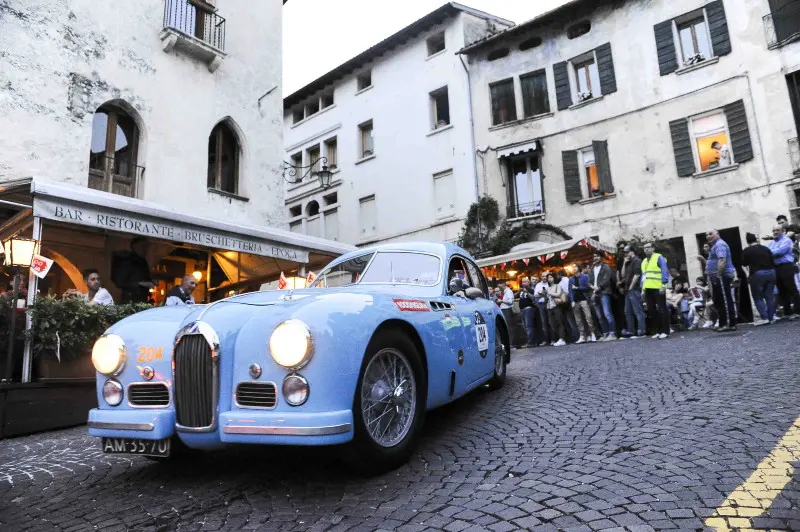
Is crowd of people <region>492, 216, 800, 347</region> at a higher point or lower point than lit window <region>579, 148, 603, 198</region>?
lower

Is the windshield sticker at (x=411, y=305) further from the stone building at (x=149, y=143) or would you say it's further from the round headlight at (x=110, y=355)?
the stone building at (x=149, y=143)

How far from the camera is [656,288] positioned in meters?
9.38

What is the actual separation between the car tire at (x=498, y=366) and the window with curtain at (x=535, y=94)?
1573cm

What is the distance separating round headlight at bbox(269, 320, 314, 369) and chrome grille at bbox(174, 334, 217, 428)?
43 cm

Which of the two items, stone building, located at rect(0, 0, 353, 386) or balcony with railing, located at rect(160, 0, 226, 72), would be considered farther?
balcony with railing, located at rect(160, 0, 226, 72)

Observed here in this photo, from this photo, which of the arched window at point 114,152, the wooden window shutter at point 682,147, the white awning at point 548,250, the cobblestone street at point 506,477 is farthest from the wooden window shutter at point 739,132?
the arched window at point 114,152

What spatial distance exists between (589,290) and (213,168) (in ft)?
30.8

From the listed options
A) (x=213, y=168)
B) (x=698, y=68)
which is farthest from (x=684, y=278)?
(x=213, y=168)

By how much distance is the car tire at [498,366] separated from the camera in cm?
554

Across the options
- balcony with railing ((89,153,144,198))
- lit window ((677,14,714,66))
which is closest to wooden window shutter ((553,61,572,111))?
lit window ((677,14,714,66))

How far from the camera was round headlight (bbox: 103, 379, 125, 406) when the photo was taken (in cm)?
324

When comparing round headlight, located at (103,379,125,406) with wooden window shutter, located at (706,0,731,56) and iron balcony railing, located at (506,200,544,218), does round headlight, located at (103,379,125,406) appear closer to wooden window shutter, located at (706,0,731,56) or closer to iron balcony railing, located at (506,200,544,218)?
iron balcony railing, located at (506,200,544,218)

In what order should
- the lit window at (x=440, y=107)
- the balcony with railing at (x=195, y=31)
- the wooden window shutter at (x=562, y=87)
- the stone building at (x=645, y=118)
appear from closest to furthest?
the balcony with railing at (x=195, y=31) → the stone building at (x=645, y=118) → the wooden window shutter at (x=562, y=87) → the lit window at (x=440, y=107)

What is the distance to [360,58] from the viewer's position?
24.2 metres
